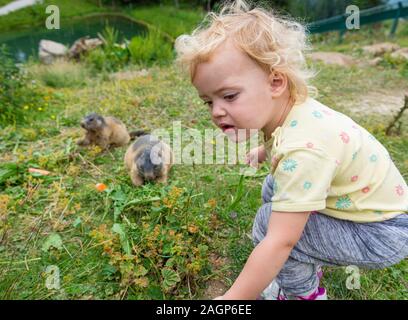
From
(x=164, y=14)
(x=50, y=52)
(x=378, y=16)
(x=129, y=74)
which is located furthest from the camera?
(x=164, y=14)

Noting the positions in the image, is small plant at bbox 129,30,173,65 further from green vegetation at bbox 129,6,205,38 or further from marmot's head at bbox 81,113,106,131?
green vegetation at bbox 129,6,205,38

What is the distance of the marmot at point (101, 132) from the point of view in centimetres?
393

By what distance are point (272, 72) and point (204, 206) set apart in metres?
1.38

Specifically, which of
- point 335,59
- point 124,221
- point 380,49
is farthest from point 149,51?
point 124,221

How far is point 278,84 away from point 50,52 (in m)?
10.7

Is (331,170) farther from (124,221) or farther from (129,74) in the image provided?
(129,74)

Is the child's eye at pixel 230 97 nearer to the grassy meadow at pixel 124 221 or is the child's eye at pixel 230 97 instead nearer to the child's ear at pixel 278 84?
the child's ear at pixel 278 84

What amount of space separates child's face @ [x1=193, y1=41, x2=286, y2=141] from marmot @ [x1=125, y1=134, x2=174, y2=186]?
1.69m

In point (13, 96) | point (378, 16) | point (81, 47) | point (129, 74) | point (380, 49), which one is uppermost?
point (378, 16)

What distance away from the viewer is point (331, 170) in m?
1.36

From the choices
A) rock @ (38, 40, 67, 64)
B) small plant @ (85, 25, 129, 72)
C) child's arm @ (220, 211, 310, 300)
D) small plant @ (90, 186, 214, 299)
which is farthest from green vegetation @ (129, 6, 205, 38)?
child's arm @ (220, 211, 310, 300)

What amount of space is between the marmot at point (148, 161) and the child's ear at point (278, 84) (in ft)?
5.90

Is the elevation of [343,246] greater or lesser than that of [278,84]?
lesser
